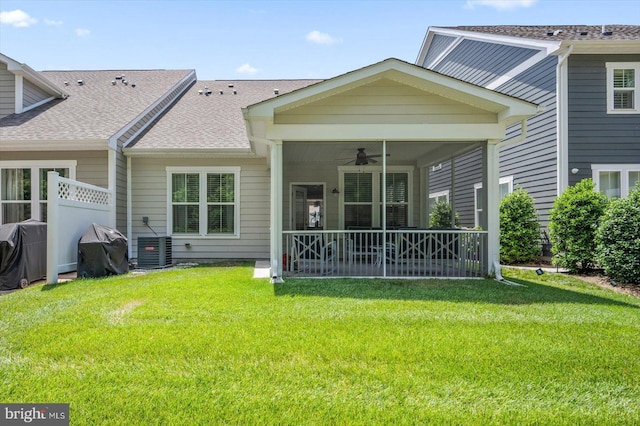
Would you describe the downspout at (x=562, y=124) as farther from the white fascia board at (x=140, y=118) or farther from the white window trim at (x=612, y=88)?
the white fascia board at (x=140, y=118)

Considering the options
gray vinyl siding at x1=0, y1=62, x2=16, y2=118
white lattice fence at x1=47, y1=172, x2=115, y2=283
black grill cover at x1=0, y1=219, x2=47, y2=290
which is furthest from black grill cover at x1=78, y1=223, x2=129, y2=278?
gray vinyl siding at x1=0, y1=62, x2=16, y2=118

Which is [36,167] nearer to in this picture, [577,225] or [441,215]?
[577,225]

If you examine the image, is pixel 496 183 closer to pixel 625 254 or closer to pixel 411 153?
pixel 625 254

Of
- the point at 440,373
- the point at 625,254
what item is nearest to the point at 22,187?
the point at 440,373

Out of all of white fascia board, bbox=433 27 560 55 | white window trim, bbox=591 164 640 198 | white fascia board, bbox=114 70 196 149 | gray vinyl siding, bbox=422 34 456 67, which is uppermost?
gray vinyl siding, bbox=422 34 456 67

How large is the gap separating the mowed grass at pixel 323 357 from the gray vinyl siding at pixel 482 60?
7.96 m

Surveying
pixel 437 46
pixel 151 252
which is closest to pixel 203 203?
pixel 151 252

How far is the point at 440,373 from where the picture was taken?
285cm

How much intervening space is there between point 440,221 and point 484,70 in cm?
537

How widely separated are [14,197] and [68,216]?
3178mm

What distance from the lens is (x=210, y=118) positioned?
11.0m

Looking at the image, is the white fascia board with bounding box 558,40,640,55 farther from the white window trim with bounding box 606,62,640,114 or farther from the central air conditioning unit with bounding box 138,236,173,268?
the central air conditioning unit with bounding box 138,236,173,268

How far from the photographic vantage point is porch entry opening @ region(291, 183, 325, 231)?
36.0 feet

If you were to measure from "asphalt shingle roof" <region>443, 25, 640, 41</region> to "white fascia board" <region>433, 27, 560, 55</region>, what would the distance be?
184 mm
